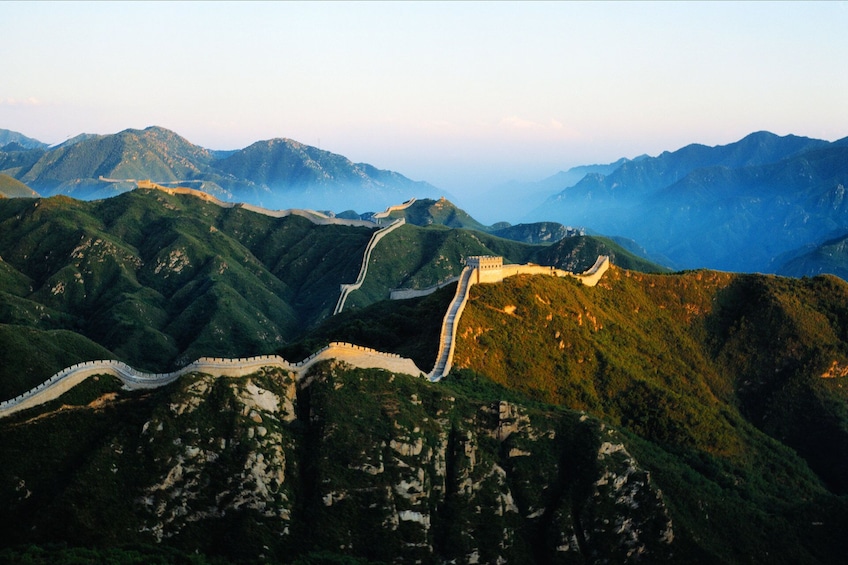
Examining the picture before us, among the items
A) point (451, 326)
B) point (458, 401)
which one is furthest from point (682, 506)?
point (451, 326)

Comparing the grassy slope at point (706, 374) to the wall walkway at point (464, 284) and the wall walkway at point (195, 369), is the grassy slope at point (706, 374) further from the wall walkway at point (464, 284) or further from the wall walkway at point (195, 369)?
the wall walkway at point (195, 369)

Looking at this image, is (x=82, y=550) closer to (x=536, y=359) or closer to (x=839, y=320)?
(x=536, y=359)

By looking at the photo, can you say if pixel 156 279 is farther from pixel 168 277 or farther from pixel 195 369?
pixel 195 369

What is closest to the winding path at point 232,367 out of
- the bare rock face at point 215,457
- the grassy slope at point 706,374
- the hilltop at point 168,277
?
the bare rock face at point 215,457

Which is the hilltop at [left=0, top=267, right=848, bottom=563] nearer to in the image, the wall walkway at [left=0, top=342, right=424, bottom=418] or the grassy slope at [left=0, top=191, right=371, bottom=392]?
the wall walkway at [left=0, top=342, right=424, bottom=418]

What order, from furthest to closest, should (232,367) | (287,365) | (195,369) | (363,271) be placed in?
1. (363,271)
2. (287,365)
3. (232,367)
4. (195,369)

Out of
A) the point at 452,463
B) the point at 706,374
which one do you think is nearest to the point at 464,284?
the point at 452,463

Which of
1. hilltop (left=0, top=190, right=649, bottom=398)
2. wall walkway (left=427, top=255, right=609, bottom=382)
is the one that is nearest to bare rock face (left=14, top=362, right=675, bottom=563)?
wall walkway (left=427, top=255, right=609, bottom=382)

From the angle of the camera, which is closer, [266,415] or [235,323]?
[266,415]

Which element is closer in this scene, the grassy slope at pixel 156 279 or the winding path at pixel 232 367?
the winding path at pixel 232 367

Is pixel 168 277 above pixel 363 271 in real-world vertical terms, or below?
below

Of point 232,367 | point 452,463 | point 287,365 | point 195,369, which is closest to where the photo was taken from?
point 195,369
